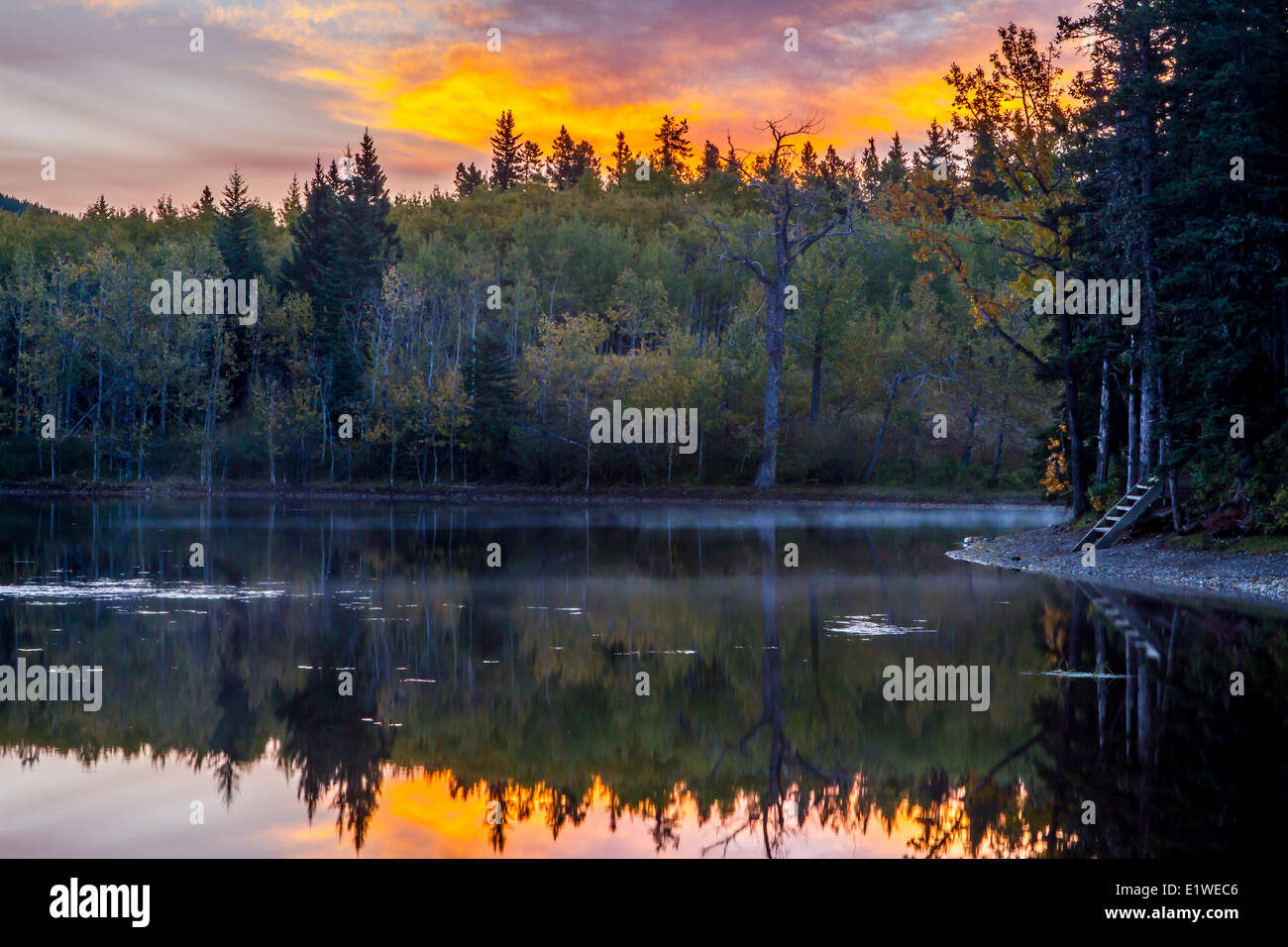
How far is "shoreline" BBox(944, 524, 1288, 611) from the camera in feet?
74.9

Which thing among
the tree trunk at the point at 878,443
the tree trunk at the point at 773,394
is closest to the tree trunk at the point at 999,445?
the tree trunk at the point at 878,443

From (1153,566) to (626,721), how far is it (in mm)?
17676

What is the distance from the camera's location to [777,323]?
5944cm

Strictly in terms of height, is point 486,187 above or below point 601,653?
above

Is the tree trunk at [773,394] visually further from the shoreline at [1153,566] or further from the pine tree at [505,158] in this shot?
the pine tree at [505,158]

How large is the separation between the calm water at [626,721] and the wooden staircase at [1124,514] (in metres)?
5.24

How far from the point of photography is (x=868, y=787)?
9.91 meters

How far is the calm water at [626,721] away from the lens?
347 inches
